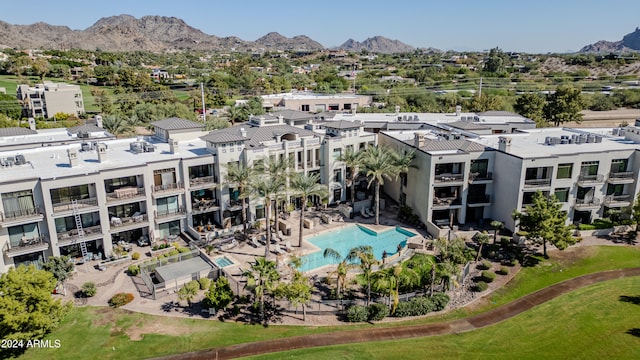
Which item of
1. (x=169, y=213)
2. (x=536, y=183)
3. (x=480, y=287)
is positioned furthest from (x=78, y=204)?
(x=536, y=183)

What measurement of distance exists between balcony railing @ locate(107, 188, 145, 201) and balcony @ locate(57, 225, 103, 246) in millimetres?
A: 2802

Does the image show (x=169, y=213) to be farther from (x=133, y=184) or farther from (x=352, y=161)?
(x=352, y=161)

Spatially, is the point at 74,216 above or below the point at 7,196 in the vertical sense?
below

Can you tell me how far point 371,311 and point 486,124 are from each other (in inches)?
1469

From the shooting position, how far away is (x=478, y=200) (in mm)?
44156

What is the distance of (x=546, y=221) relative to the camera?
3612cm

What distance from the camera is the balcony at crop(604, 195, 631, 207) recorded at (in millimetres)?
43250

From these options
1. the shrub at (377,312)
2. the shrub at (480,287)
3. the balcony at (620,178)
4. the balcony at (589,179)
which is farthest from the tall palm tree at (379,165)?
the balcony at (620,178)

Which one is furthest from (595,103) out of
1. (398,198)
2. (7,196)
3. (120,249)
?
(7,196)

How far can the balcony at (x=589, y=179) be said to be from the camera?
42.4 metres

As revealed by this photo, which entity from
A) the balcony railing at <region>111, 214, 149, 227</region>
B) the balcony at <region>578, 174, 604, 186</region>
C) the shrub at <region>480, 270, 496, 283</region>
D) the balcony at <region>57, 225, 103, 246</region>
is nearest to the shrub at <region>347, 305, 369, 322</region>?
the shrub at <region>480, 270, 496, 283</region>

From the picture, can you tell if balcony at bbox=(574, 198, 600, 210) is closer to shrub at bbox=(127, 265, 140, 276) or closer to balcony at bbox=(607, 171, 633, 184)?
balcony at bbox=(607, 171, 633, 184)

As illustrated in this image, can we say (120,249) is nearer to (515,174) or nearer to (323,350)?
(323,350)

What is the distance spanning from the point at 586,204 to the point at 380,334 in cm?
2826
